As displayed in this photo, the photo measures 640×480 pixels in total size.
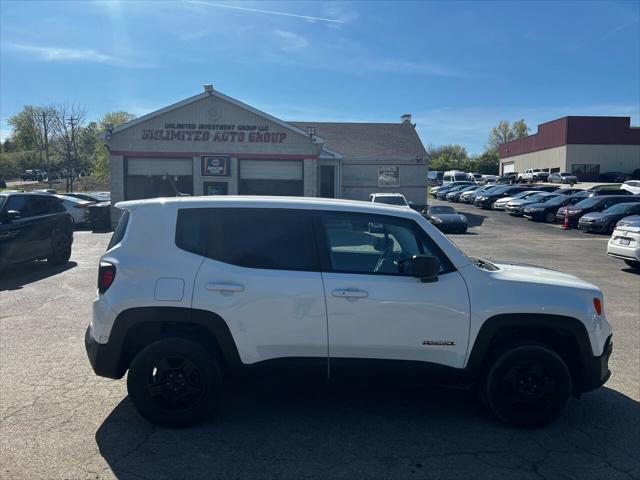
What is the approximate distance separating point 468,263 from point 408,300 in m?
0.60

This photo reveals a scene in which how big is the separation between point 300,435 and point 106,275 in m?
1.94

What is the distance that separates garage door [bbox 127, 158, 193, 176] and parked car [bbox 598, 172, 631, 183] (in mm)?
51179

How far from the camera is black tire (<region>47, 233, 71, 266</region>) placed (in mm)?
11820

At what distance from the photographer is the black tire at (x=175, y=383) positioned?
13.1 feet

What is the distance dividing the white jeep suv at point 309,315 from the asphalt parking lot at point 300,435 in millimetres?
287

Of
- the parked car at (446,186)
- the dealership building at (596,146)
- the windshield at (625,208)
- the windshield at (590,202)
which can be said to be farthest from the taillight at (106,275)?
the dealership building at (596,146)

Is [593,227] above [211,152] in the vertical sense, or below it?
below

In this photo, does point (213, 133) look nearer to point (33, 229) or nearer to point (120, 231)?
point (33, 229)

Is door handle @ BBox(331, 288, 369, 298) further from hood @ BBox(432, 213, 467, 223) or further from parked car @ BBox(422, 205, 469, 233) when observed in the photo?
hood @ BBox(432, 213, 467, 223)

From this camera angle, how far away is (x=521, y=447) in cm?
384

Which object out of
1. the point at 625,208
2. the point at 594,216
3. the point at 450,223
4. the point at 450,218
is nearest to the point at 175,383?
the point at 450,223

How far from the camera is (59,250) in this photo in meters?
12.0

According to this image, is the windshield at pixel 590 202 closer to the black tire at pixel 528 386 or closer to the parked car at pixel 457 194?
the parked car at pixel 457 194

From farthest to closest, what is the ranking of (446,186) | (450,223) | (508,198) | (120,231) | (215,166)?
(446,186) → (508,198) → (215,166) → (450,223) → (120,231)
